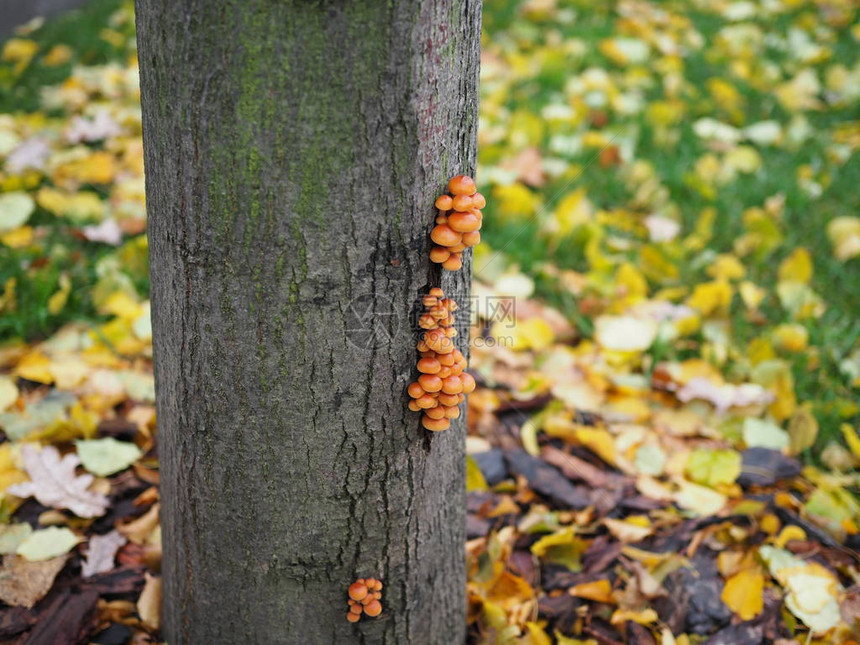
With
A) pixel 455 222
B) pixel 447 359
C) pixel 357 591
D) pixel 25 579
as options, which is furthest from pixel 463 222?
pixel 25 579

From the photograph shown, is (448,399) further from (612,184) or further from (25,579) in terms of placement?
(612,184)

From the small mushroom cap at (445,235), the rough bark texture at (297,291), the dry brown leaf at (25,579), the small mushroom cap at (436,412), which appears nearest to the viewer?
the rough bark texture at (297,291)

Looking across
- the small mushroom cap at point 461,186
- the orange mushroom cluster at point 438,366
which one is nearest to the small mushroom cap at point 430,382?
the orange mushroom cluster at point 438,366

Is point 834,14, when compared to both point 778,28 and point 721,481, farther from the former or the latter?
point 721,481

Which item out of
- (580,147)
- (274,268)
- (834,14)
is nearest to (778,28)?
(834,14)

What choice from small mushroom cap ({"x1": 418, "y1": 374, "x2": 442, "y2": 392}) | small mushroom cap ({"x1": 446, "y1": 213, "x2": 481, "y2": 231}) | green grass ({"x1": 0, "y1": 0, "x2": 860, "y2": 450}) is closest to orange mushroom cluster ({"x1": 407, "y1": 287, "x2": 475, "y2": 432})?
small mushroom cap ({"x1": 418, "y1": 374, "x2": 442, "y2": 392})

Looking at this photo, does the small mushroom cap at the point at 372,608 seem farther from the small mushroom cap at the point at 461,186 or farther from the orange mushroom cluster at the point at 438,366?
the small mushroom cap at the point at 461,186

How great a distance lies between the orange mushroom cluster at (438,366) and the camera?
52.9 inches

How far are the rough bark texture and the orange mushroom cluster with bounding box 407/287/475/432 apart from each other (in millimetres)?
28

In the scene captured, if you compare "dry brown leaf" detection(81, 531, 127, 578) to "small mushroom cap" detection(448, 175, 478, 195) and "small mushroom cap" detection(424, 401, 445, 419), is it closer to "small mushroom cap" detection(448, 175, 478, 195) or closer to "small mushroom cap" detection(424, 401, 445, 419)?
"small mushroom cap" detection(424, 401, 445, 419)

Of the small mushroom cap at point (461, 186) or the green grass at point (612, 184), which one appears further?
the green grass at point (612, 184)

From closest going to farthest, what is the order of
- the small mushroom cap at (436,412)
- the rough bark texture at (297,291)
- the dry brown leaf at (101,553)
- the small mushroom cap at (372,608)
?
the rough bark texture at (297,291), the small mushroom cap at (436,412), the small mushroom cap at (372,608), the dry brown leaf at (101,553)

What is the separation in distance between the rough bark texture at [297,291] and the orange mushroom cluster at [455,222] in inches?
1.3

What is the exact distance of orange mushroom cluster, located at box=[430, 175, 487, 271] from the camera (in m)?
1.28
